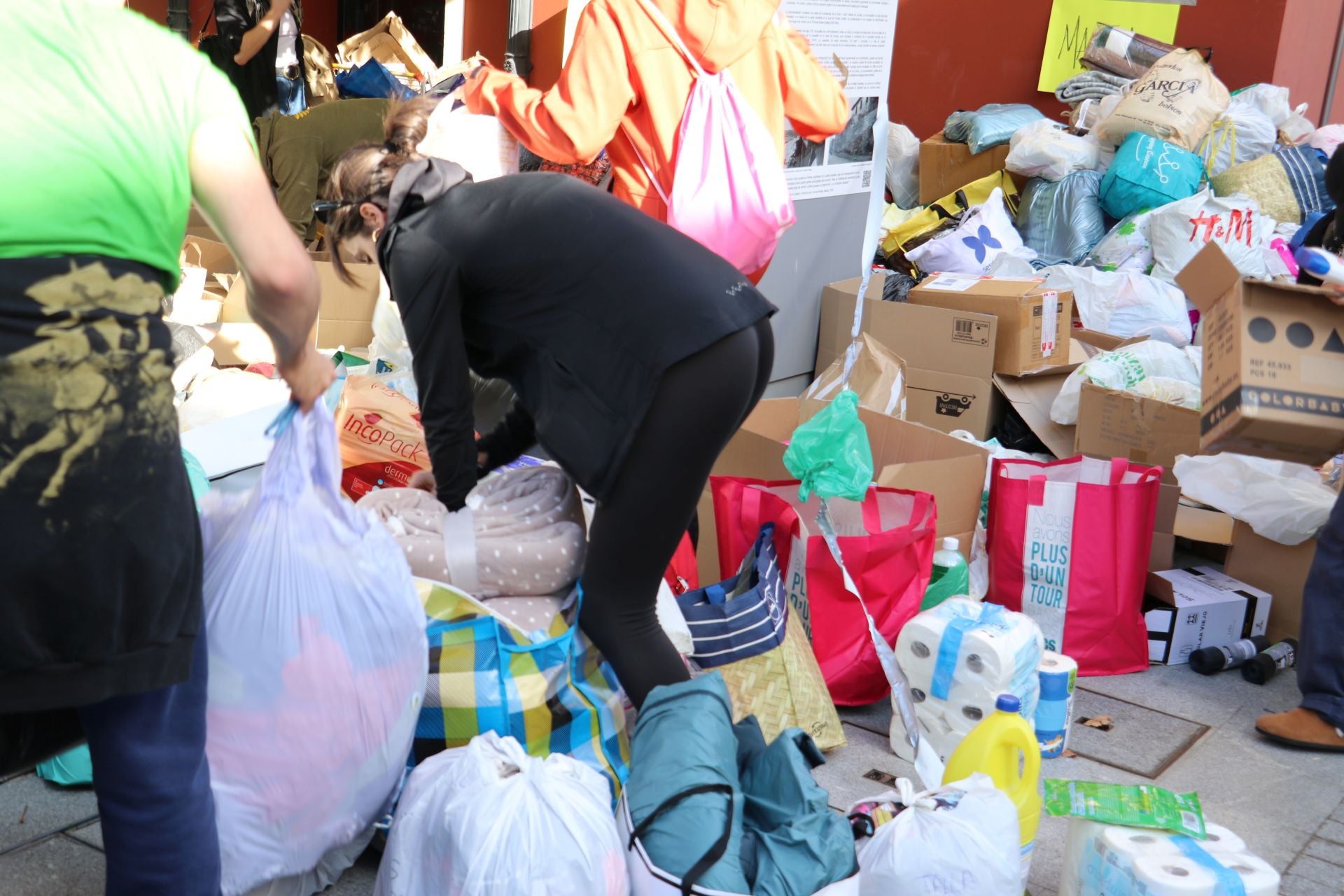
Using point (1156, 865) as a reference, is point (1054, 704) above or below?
below

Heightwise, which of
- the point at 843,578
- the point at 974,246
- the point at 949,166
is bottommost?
the point at 843,578

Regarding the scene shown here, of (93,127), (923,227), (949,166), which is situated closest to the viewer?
(93,127)

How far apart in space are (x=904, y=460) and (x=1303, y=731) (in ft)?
4.09

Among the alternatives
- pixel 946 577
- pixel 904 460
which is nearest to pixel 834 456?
pixel 946 577

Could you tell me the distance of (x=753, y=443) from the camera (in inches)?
137

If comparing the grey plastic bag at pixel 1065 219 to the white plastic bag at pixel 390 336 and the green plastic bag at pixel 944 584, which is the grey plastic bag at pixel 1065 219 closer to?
the green plastic bag at pixel 944 584

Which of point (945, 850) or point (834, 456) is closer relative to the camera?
point (945, 850)

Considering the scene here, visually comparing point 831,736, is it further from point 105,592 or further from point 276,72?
point 276,72

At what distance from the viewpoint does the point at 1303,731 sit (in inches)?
116

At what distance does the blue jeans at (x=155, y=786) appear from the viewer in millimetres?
1478

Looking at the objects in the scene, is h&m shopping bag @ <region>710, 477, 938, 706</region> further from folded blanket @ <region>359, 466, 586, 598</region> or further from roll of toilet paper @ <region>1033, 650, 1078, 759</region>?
folded blanket @ <region>359, 466, 586, 598</region>

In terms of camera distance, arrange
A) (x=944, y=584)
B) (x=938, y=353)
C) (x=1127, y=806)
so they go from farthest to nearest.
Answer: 1. (x=938, y=353)
2. (x=944, y=584)
3. (x=1127, y=806)

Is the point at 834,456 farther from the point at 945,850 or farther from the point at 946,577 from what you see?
the point at 945,850

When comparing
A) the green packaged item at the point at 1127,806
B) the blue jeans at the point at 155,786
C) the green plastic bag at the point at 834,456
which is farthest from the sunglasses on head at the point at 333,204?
the green packaged item at the point at 1127,806
